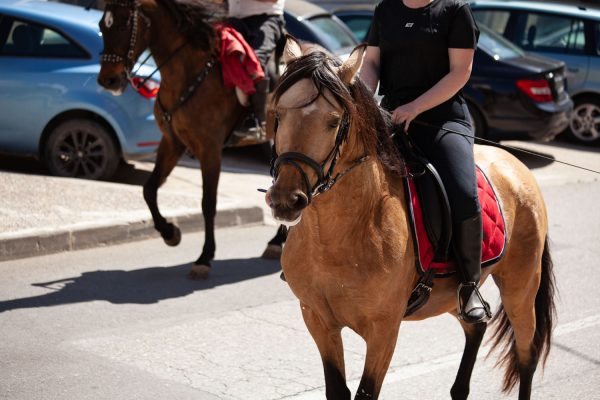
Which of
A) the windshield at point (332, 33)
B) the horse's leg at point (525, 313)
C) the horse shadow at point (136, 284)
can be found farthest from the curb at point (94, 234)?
the horse's leg at point (525, 313)

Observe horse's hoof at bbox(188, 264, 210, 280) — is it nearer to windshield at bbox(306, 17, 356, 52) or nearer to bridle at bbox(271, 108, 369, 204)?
bridle at bbox(271, 108, 369, 204)

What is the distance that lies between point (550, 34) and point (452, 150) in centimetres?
1299

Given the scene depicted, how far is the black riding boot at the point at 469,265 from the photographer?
5000 millimetres

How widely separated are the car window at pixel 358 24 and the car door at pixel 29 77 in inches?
245

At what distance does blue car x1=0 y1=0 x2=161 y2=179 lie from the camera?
11062 millimetres

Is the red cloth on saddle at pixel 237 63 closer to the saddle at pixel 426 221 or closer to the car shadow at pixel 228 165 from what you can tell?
the car shadow at pixel 228 165

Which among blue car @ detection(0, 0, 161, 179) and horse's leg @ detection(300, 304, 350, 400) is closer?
horse's leg @ detection(300, 304, 350, 400)

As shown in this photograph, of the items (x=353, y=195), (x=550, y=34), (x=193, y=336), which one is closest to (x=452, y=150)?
(x=353, y=195)

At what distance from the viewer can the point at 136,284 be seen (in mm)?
8289

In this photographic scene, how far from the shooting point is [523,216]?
5.61 metres

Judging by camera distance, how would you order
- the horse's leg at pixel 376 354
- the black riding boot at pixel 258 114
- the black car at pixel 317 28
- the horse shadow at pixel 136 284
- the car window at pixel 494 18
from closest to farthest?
1. the horse's leg at pixel 376 354
2. the horse shadow at pixel 136 284
3. the black riding boot at pixel 258 114
4. the black car at pixel 317 28
5. the car window at pixel 494 18

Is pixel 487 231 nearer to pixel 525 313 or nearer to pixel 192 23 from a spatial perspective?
pixel 525 313

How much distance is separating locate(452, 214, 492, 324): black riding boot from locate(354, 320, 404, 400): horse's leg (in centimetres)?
59

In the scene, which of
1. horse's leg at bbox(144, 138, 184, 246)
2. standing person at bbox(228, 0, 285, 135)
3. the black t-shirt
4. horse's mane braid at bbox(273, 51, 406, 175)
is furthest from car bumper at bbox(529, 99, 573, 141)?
horse's mane braid at bbox(273, 51, 406, 175)
